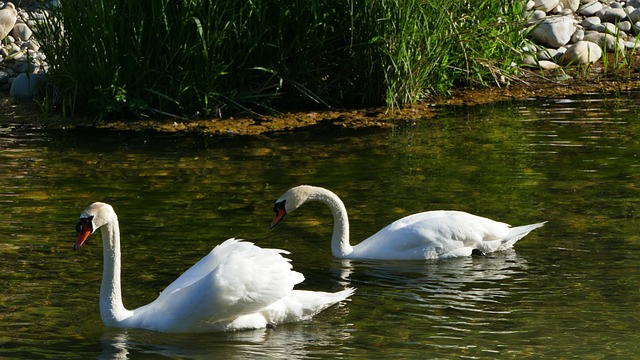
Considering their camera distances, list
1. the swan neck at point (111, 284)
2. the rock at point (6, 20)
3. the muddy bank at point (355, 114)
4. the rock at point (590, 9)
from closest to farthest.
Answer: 1. the swan neck at point (111, 284)
2. the muddy bank at point (355, 114)
3. the rock at point (6, 20)
4. the rock at point (590, 9)

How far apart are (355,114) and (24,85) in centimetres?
382

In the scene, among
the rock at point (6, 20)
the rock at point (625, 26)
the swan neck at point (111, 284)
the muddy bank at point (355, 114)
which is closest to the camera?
the swan neck at point (111, 284)

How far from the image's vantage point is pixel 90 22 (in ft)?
38.1

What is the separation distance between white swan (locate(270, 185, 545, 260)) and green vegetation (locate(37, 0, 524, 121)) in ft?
12.8

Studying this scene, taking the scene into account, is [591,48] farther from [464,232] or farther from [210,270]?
[210,270]

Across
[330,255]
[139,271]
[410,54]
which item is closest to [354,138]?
[410,54]

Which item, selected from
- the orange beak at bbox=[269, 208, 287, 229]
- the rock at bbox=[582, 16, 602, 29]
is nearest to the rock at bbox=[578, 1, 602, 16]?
the rock at bbox=[582, 16, 602, 29]

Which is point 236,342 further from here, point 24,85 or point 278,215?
point 24,85

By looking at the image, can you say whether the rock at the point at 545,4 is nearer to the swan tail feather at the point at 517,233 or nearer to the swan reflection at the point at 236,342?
the swan tail feather at the point at 517,233

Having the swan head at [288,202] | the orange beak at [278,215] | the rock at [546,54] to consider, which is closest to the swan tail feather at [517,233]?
the swan head at [288,202]

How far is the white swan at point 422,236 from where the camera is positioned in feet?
25.5

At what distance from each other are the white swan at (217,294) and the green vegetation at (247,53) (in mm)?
5104

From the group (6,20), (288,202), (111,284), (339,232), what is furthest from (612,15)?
(111,284)

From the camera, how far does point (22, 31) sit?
49.5 ft
